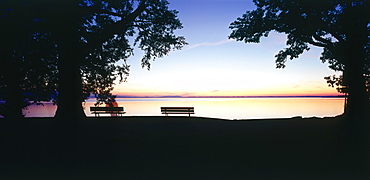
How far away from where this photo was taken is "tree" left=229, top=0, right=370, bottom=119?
13508 mm

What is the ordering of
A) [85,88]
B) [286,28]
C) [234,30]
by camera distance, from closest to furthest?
[286,28], [234,30], [85,88]

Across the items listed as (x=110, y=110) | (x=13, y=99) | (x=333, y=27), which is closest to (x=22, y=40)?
(x=13, y=99)

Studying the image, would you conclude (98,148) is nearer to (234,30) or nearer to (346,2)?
(234,30)

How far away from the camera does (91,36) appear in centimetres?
1396

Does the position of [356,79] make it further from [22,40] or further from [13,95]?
[13,95]

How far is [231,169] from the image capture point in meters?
5.27

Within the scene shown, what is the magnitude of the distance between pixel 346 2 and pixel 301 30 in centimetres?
284

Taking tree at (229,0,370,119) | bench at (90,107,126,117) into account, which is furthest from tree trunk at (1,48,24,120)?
tree at (229,0,370,119)

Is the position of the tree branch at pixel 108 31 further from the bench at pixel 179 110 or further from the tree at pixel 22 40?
the bench at pixel 179 110

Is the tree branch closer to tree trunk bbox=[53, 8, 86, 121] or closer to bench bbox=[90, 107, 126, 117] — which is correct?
Answer: tree trunk bbox=[53, 8, 86, 121]

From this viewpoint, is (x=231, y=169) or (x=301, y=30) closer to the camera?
(x=231, y=169)

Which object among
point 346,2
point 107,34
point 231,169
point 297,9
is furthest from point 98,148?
point 346,2

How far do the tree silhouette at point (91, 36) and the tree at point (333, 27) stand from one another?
20.7ft

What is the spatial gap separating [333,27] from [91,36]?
15.9 m
